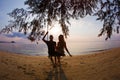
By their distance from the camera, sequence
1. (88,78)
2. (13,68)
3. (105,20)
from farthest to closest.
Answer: (105,20) < (13,68) < (88,78)

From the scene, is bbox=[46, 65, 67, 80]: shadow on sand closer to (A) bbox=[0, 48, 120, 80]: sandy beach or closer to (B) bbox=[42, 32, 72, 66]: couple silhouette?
(A) bbox=[0, 48, 120, 80]: sandy beach

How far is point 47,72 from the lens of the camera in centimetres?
1409

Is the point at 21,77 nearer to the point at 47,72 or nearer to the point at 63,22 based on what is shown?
the point at 47,72

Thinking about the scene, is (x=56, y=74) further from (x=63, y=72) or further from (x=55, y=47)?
(x=55, y=47)

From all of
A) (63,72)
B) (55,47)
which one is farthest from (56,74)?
(55,47)

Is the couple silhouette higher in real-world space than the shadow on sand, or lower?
higher

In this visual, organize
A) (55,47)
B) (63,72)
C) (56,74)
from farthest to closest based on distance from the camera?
(55,47), (63,72), (56,74)

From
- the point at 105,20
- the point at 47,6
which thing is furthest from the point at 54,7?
the point at 105,20

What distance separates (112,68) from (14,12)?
6.75 metres

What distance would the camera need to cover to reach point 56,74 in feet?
44.9

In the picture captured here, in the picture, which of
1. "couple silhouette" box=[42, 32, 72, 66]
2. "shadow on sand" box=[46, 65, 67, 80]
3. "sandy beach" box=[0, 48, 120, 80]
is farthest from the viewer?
"couple silhouette" box=[42, 32, 72, 66]

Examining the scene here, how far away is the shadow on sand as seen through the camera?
1283cm

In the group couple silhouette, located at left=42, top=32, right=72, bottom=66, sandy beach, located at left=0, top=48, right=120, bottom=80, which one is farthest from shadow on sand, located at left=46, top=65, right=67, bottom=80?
couple silhouette, located at left=42, top=32, right=72, bottom=66

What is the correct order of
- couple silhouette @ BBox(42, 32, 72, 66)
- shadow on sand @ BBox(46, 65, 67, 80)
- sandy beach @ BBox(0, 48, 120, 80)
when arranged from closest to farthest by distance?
sandy beach @ BBox(0, 48, 120, 80), shadow on sand @ BBox(46, 65, 67, 80), couple silhouette @ BBox(42, 32, 72, 66)
